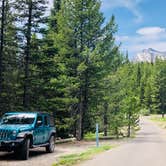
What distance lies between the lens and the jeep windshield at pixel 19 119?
19969mm

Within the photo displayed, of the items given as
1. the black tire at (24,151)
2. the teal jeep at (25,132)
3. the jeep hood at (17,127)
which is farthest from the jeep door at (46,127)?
the black tire at (24,151)

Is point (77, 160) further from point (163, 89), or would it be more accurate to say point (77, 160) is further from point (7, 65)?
point (163, 89)

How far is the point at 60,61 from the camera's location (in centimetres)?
3559

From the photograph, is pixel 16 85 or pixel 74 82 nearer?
pixel 16 85

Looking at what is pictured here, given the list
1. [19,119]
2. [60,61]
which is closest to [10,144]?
[19,119]

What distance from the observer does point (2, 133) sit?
18.2 metres

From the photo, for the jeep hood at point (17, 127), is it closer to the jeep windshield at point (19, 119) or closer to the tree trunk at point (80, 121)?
the jeep windshield at point (19, 119)

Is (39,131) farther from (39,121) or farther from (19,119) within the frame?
(19,119)

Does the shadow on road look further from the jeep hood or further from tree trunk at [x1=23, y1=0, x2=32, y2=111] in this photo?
tree trunk at [x1=23, y1=0, x2=32, y2=111]

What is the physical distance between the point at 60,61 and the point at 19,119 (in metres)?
15.8

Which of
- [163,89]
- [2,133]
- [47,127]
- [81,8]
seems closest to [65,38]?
[81,8]

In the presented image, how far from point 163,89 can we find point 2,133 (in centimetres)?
11258

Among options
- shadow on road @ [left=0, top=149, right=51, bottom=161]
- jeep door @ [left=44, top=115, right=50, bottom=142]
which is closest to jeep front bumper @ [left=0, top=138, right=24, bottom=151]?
shadow on road @ [left=0, top=149, right=51, bottom=161]

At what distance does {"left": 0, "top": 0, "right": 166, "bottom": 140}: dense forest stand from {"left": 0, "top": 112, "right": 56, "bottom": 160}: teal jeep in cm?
903
